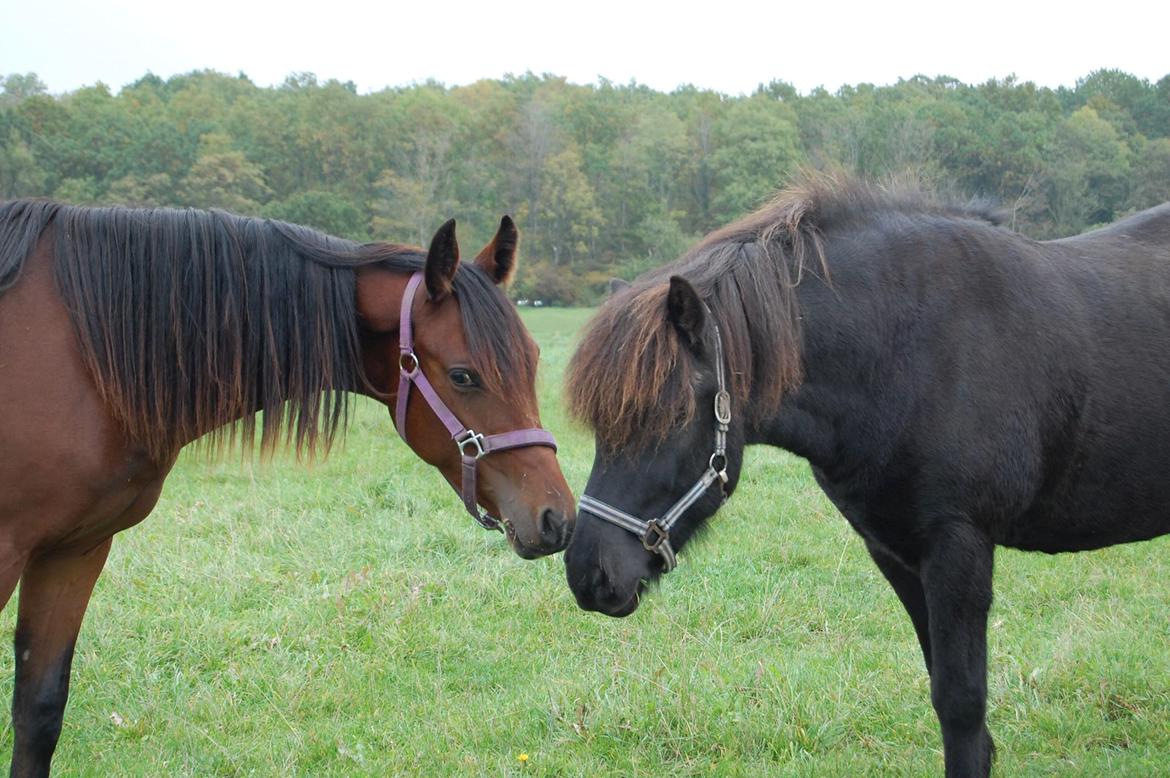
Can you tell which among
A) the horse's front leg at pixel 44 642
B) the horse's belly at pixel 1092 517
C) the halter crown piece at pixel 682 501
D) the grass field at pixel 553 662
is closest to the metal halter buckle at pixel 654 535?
the halter crown piece at pixel 682 501

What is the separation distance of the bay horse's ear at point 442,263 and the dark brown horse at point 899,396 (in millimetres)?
482

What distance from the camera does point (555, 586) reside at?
532 centimetres

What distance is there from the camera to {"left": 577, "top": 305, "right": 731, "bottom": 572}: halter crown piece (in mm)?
2801

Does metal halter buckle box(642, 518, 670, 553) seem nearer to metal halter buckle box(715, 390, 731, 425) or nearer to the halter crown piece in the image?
the halter crown piece

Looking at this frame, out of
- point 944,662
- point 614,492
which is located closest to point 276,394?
point 614,492

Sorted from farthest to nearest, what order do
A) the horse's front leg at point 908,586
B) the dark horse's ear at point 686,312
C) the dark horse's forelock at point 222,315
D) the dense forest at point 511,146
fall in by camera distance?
the dense forest at point 511,146
the horse's front leg at point 908,586
the dark horse's forelock at point 222,315
the dark horse's ear at point 686,312

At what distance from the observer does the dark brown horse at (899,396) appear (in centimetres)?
282

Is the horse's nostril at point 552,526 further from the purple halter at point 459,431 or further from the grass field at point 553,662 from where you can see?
the grass field at point 553,662

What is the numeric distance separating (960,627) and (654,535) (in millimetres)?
1025

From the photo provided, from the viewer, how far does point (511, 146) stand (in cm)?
6247

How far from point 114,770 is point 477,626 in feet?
6.08

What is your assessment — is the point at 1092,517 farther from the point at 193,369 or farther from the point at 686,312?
the point at 193,369

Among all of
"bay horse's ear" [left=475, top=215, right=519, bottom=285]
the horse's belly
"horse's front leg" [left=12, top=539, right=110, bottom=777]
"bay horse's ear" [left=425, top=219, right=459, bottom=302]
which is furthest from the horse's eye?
the horse's belly

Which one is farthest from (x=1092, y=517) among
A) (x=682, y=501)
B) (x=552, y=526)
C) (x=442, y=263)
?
(x=442, y=263)
